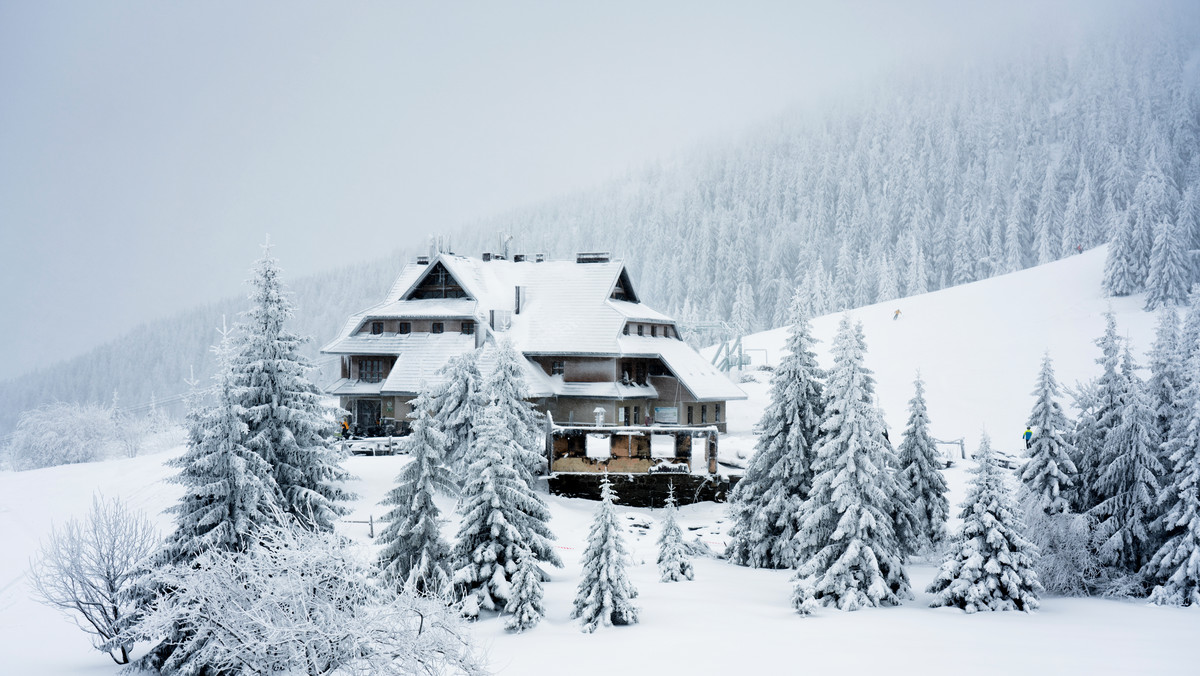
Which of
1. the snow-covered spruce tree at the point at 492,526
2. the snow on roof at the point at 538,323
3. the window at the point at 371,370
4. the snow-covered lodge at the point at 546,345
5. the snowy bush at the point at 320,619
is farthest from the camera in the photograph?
the window at the point at 371,370

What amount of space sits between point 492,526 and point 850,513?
10378 millimetres

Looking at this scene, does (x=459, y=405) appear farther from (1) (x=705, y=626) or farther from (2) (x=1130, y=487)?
(2) (x=1130, y=487)

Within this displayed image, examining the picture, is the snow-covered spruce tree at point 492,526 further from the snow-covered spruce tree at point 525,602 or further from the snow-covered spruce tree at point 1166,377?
the snow-covered spruce tree at point 1166,377

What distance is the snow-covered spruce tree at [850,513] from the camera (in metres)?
24.6

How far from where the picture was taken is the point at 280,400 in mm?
25125

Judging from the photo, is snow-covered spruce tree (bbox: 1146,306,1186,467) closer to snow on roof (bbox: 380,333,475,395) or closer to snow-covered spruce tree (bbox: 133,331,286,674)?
snow-covered spruce tree (bbox: 133,331,286,674)

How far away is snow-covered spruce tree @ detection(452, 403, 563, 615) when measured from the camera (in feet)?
79.6

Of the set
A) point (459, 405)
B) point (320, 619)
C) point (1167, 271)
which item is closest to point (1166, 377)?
point (459, 405)

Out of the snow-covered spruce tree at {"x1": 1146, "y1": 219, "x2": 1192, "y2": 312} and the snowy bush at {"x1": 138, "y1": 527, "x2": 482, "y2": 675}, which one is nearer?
the snowy bush at {"x1": 138, "y1": 527, "x2": 482, "y2": 675}

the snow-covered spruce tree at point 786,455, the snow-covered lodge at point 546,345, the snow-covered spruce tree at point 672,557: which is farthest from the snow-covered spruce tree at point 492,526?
the snow-covered lodge at point 546,345

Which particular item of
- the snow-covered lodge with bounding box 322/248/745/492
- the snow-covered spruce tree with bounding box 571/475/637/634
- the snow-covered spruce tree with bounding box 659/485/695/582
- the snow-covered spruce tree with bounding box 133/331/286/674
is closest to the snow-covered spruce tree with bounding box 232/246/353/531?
the snow-covered spruce tree with bounding box 133/331/286/674

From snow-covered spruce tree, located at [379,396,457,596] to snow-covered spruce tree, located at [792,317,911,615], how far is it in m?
10.4

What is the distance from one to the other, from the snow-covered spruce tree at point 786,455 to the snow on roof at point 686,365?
17050mm

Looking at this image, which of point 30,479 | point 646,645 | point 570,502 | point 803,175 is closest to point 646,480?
point 570,502
